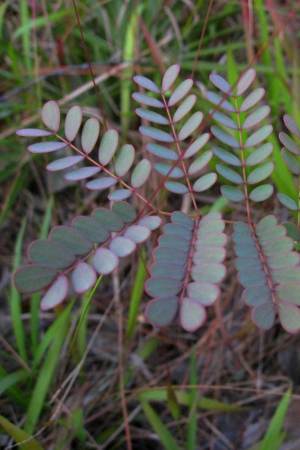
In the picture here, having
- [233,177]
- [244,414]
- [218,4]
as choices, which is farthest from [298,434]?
[218,4]

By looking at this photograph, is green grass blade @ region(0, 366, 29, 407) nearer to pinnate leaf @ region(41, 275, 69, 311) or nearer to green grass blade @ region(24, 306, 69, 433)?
green grass blade @ region(24, 306, 69, 433)

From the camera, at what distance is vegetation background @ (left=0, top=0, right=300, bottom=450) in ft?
3.28

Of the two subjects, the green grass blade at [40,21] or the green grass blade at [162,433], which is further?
the green grass blade at [40,21]

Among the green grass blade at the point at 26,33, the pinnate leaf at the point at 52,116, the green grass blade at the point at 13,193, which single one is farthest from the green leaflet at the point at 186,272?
the green grass blade at the point at 26,33

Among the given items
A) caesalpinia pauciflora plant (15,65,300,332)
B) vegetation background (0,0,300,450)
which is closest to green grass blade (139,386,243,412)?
vegetation background (0,0,300,450)

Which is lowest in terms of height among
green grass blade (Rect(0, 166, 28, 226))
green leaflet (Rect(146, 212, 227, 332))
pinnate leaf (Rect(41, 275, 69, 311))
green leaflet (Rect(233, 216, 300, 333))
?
green grass blade (Rect(0, 166, 28, 226))

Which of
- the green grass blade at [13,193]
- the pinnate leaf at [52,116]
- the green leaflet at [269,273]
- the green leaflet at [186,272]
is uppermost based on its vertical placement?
the pinnate leaf at [52,116]

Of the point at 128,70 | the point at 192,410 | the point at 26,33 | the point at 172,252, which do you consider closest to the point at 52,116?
the point at 172,252

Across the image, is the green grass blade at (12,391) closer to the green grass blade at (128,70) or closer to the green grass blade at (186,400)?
the green grass blade at (186,400)

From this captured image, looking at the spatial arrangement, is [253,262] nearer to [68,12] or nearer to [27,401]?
[27,401]

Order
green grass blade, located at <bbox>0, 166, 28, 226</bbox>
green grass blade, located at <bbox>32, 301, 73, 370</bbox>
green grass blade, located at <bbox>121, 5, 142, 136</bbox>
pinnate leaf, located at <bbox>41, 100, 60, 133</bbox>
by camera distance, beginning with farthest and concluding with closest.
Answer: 1. green grass blade, located at <bbox>121, 5, 142, 136</bbox>
2. green grass blade, located at <bbox>0, 166, 28, 226</bbox>
3. green grass blade, located at <bbox>32, 301, 73, 370</bbox>
4. pinnate leaf, located at <bbox>41, 100, 60, 133</bbox>

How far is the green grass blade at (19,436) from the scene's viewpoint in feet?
2.72

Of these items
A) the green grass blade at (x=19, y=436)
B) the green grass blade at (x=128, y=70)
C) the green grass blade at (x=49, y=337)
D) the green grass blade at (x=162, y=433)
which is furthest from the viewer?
the green grass blade at (x=128, y=70)

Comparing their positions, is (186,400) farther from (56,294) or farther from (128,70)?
(128,70)
